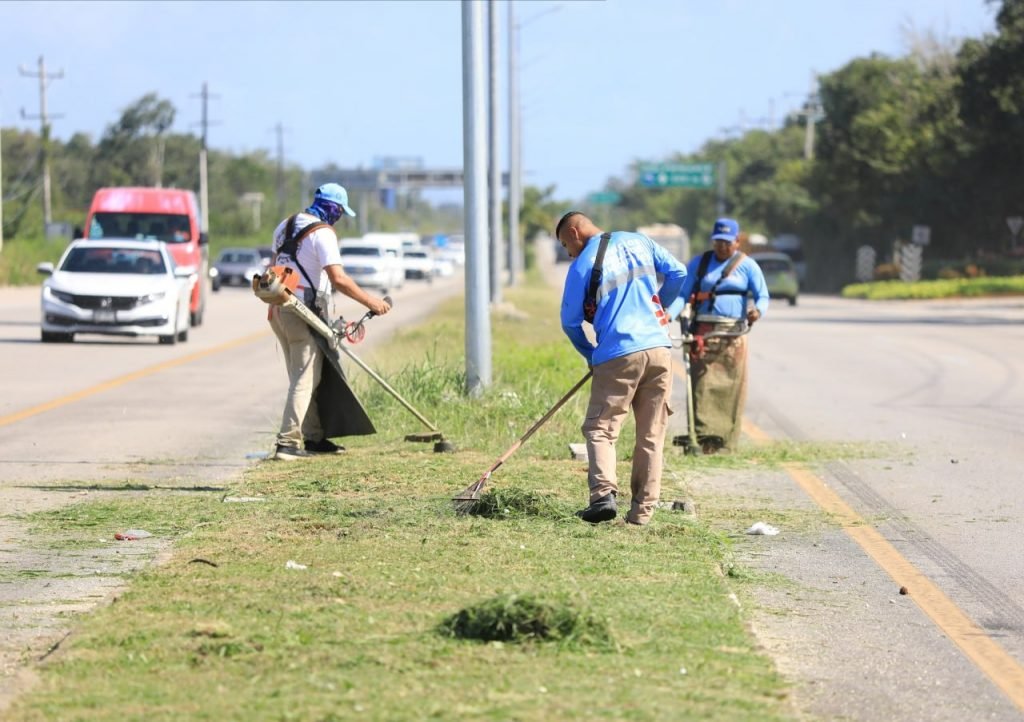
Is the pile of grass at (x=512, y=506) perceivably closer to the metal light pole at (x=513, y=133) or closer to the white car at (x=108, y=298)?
the white car at (x=108, y=298)

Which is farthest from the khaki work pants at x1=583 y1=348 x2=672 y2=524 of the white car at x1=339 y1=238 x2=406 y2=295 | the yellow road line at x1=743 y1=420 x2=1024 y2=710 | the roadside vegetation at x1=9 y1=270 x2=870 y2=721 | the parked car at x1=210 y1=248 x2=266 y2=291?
the parked car at x1=210 y1=248 x2=266 y2=291

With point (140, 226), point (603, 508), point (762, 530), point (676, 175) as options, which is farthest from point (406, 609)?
point (676, 175)

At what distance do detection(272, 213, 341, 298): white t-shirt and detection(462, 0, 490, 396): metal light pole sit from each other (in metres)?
3.43

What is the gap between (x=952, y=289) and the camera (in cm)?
5425

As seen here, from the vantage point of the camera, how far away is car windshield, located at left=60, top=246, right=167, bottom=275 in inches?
1011

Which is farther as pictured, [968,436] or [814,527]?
[968,436]

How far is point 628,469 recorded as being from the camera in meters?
11.1

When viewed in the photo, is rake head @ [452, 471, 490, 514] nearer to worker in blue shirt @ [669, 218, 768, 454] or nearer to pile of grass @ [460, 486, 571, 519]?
pile of grass @ [460, 486, 571, 519]

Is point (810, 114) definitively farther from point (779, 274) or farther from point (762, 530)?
point (762, 530)

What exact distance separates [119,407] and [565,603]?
10434 millimetres

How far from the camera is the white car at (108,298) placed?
24562 millimetres

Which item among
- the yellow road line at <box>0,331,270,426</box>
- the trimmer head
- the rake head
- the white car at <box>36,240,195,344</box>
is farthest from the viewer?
the white car at <box>36,240,195,344</box>

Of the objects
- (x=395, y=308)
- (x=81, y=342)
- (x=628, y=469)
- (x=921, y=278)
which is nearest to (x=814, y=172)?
(x=921, y=278)

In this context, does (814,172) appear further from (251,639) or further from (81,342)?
(251,639)
